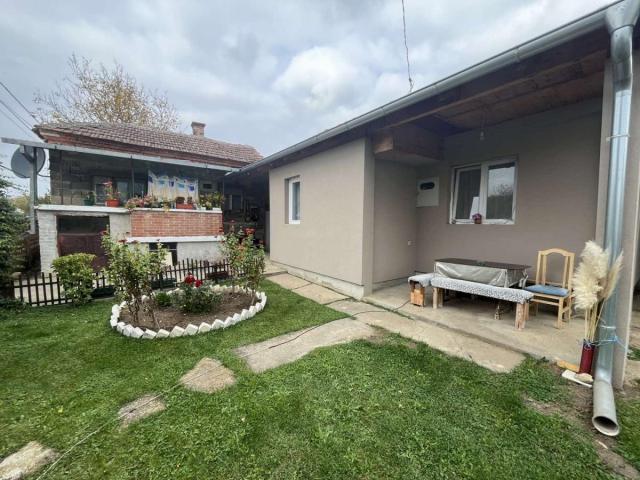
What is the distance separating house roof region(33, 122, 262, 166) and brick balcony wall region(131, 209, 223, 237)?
4940 mm

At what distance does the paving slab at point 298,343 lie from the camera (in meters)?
3.09

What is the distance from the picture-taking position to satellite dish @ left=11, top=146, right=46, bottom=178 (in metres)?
7.83

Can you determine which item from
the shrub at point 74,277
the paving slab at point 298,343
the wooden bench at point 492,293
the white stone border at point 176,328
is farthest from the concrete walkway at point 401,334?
the shrub at point 74,277

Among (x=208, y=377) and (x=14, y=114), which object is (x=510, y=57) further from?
(x=14, y=114)

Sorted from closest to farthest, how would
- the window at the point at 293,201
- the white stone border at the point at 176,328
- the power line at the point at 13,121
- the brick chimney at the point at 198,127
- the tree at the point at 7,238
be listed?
the white stone border at the point at 176,328
the tree at the point at 7,238
the window at the point at 293,201
the power line at the point at 13,121
the brick chimney at the point at 198,127

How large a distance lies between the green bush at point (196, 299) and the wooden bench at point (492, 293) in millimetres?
3890

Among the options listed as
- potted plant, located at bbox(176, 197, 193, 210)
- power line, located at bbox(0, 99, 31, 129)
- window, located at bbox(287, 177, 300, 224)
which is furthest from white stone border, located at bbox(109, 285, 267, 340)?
power line, located at bbox(0, 99, 31, 129)

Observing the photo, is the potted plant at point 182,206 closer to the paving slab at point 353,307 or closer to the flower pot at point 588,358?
the paving slab at point 353,307

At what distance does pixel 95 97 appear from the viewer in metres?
15.7

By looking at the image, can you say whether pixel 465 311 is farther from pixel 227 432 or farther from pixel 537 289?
pixel 227 432

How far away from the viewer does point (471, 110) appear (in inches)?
181

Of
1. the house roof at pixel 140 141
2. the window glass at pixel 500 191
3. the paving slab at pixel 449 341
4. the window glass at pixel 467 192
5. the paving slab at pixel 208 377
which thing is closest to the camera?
the paving slab at pixel 208 377

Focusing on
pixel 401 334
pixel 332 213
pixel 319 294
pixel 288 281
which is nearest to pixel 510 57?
pixel 401 334

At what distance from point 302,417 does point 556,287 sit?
14.7 feet
